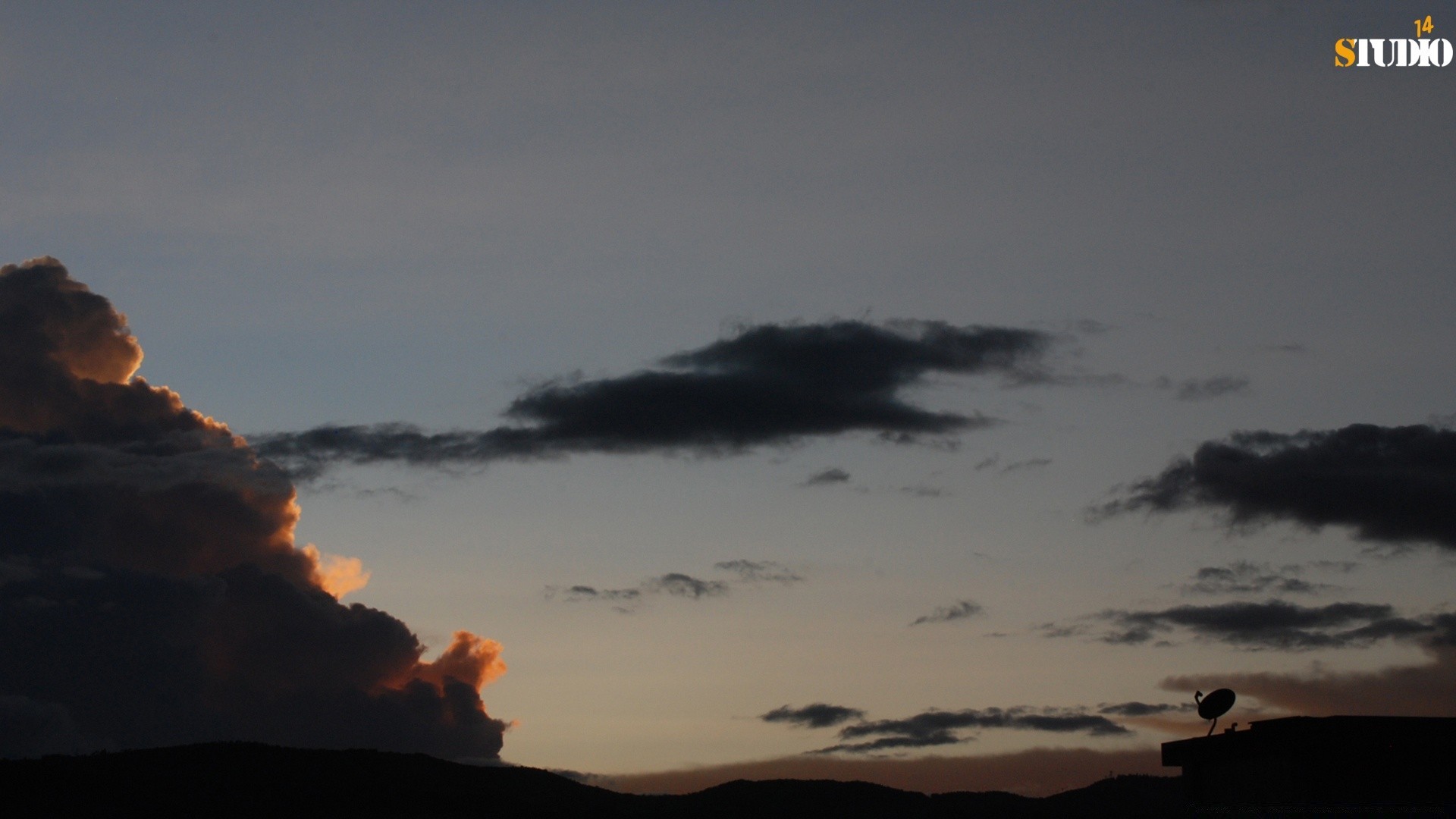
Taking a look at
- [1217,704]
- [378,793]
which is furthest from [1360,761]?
[378,793]

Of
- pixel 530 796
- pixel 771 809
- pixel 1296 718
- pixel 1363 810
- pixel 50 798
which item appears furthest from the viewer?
pixel 771 809

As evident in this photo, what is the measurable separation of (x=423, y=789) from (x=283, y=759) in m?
14.9

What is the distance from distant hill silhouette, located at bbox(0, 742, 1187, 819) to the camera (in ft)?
459

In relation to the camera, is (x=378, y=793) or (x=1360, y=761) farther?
(x=378, y=793)

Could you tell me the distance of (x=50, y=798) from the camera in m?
136

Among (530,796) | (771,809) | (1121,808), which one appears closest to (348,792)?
(530,796)

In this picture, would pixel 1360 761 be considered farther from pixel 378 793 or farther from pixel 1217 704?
pixel 378 793

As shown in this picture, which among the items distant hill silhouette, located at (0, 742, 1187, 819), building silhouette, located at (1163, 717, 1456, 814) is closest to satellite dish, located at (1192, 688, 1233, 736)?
building silhouette, located at (1163, 717, 1456, 814)

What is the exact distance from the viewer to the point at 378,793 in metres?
153

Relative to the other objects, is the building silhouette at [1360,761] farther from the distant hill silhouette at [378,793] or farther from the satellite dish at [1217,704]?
the distant hill silhouette at [378,793]

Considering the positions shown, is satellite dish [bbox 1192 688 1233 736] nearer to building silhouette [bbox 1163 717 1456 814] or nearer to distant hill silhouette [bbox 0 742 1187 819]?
building silhouette [bbox 1163 717 1456 814]

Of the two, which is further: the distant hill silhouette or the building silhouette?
the distant hill silhouette

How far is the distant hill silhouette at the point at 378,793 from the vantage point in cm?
13988

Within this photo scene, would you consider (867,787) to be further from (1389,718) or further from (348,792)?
(1389,718)
